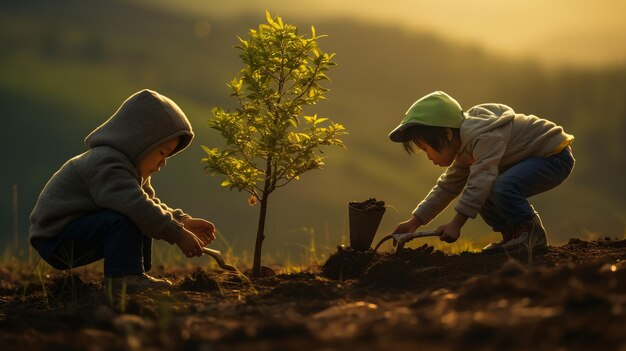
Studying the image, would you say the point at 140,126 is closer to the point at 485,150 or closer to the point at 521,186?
the point at 485,150

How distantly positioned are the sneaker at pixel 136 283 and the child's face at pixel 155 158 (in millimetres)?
899

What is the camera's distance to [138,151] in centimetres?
572

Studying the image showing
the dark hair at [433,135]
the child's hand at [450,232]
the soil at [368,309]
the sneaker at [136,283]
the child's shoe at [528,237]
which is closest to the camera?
the soil at [368,309]

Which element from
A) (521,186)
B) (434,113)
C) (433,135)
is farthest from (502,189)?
(434,113)

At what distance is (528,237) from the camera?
600 cm

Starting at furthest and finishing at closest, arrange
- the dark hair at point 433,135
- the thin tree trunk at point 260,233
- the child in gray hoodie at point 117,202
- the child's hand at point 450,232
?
the thin tree trunk at point 260,233 < the dark hair at point 433,135 < the child's hand at point 450,232 < the child in gray hoodie at point 117,202

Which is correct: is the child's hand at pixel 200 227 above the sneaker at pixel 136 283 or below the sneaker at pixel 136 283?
above

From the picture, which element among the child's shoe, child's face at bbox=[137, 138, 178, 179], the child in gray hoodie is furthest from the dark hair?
child's face at bbox=[137, 138, 178, 179]

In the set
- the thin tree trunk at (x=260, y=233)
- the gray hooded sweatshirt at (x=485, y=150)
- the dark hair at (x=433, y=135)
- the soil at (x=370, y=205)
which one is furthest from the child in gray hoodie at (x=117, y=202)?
the gray hooded sweatshirt at (x=485, y=150)

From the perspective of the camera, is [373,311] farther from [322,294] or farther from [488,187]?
[488,187]

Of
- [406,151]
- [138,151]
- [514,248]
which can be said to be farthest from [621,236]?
[138,151]

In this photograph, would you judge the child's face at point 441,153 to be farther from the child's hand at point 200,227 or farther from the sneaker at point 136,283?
the sneaker at point 136,283

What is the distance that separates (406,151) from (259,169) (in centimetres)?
133

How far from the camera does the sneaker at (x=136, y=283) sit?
5.34 meters
